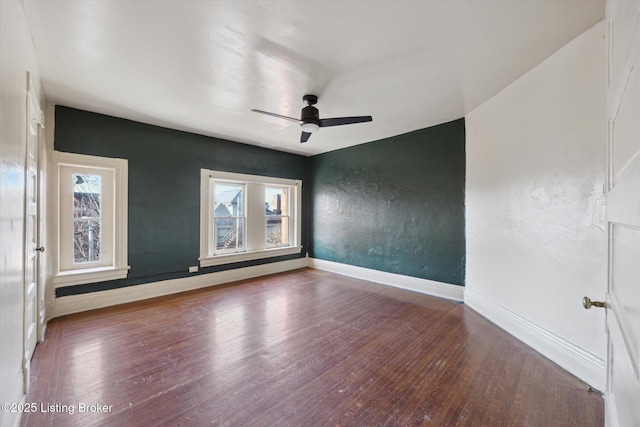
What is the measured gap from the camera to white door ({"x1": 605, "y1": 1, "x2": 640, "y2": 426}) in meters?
0.67

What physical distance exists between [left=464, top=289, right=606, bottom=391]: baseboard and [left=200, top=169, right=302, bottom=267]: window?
12.7 feet

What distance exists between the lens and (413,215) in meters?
4.30

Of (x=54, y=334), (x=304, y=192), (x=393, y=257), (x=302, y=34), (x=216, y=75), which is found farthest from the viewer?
(x=304, y=192)

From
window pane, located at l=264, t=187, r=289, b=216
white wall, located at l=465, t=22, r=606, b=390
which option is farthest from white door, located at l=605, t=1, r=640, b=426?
window pane, located at l=264, t=187, r=289, b=216

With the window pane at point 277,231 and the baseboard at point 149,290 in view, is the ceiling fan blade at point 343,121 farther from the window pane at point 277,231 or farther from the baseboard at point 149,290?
the baseboard at point 149,290

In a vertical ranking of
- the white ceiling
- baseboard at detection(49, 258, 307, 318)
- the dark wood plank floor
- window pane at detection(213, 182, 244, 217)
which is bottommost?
the dark wood plank floor

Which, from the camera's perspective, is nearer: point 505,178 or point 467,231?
point 505,178

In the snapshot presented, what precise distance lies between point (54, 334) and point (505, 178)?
16.7ft

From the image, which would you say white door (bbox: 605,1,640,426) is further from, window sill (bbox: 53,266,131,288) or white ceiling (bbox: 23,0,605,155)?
window sill (bbox: 53,266,131,288)

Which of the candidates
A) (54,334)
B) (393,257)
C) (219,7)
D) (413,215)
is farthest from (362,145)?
(54,334)

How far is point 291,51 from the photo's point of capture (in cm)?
215

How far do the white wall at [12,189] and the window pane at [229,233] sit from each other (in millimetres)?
3049

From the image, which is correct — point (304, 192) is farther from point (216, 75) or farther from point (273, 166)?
point (216, 75)

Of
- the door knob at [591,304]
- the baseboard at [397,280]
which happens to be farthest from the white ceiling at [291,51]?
A: the baseboard at [397,280]
